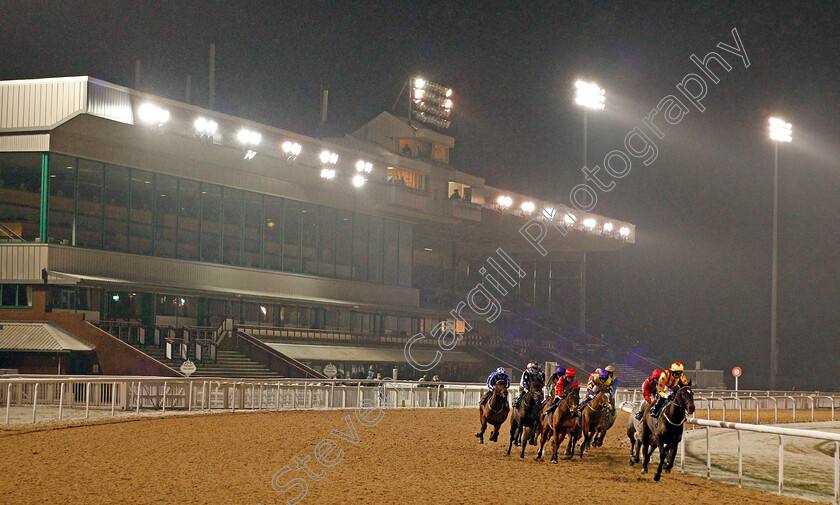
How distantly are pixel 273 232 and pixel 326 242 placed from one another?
143 inches

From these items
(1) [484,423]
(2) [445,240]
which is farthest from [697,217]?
(1) [484,423]

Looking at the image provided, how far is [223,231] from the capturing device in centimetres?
3900

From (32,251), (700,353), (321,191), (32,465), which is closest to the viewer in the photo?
(32,465)

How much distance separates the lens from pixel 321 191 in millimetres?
43438

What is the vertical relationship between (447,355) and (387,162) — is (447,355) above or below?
below

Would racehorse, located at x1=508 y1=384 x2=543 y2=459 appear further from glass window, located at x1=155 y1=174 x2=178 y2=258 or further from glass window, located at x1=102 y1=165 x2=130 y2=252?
glass window, located at x1=155 y1=174 x2=178 y2=258

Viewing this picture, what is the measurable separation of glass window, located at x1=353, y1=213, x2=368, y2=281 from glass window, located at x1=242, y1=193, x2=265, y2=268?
21.7 feet

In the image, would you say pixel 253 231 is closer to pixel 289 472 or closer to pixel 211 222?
pixel 211 222

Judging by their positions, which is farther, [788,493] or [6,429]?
[6,429]

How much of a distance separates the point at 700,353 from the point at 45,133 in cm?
4765

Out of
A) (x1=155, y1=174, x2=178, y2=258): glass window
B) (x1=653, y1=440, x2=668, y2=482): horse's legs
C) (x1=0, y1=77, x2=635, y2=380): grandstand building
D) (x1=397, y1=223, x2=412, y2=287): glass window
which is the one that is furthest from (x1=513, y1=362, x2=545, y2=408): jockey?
(x1=397, y1=223, x2=412, y2=287): glass window

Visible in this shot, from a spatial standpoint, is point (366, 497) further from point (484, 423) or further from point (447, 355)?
point (447, 355)

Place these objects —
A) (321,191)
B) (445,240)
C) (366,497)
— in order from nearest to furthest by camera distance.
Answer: (366,497)
(321,191)
(445,240)

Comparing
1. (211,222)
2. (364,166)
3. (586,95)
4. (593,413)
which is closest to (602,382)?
(593,413)
